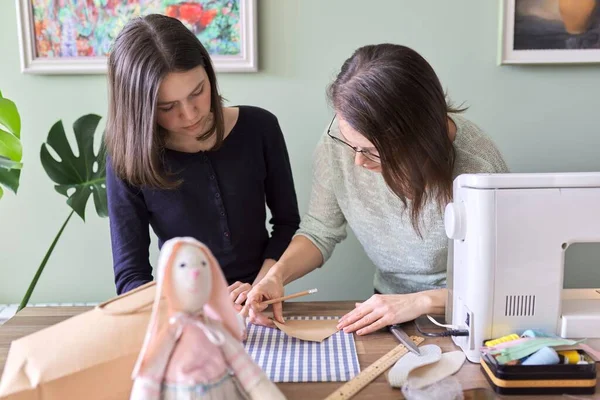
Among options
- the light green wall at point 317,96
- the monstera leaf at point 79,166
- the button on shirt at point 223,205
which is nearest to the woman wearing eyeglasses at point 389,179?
the button on shirt at point 223,205

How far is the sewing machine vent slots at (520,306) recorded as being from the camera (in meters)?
0.78

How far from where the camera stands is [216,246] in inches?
46.7

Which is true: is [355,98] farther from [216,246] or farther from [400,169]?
[216,246]

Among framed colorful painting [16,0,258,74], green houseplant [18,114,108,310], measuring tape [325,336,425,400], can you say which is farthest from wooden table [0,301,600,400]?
framed colorful painting [16,0,258,74]

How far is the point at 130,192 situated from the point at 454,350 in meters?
0.74

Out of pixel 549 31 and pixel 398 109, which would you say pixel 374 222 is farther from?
pixel 549 31

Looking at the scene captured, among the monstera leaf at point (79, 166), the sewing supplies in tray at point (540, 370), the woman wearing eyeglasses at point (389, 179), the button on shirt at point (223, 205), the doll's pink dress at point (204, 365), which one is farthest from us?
the monstera leaf at point (79, 166)

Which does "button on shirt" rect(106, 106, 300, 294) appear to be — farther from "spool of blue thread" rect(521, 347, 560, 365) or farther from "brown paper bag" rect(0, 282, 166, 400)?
"spool of blue thread" rect(521, 347, 560, 365)

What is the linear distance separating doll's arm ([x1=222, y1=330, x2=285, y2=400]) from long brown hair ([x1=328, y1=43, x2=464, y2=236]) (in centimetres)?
50

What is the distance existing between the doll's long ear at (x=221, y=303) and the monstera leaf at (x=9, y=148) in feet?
2.76

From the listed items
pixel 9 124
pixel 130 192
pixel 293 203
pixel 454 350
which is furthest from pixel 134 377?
pixel 9 124

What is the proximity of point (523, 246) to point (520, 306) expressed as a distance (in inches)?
3.9

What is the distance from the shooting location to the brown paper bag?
54cm

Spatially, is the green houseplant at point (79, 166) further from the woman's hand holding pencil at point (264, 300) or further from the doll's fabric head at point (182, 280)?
the doll's fabric head at point (182, 280)
